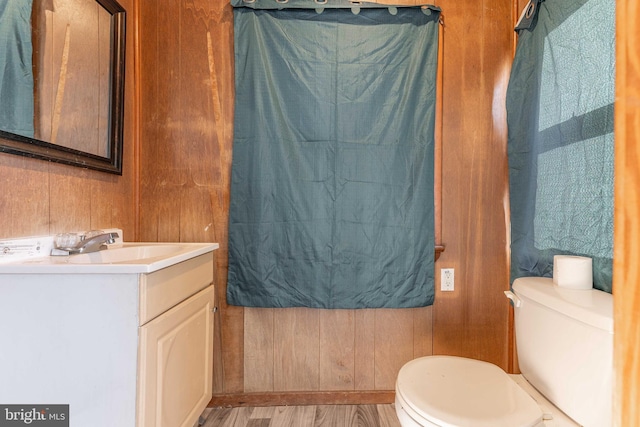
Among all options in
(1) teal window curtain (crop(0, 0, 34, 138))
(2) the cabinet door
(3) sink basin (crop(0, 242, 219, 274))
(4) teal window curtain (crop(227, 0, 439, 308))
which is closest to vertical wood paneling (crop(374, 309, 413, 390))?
(4) teal window curtain (crop(227, 0, 439, 308))

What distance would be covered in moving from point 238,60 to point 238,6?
27 cm

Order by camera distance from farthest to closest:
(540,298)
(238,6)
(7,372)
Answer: (238,6)
(540,298)
(7,372)

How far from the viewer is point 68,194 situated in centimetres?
114

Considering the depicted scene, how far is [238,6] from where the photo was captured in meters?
1.48

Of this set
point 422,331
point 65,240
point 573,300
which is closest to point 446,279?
point 422,331

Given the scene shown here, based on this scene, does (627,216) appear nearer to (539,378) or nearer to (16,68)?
(539,378)

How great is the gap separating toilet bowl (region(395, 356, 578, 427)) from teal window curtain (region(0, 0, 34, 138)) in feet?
4.83

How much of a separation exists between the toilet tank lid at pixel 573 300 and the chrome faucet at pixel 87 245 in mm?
1543

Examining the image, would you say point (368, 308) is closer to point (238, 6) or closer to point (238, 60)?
point (238, 60)

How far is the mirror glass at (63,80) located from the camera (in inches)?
36.2

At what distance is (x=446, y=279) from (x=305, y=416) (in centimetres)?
98

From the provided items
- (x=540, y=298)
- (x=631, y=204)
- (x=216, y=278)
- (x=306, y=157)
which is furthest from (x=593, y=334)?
(x=216, y=278)

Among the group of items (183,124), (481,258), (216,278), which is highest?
(183,124)

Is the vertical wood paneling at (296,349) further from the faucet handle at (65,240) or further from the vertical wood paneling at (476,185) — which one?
the faucet handle at (65,240)
